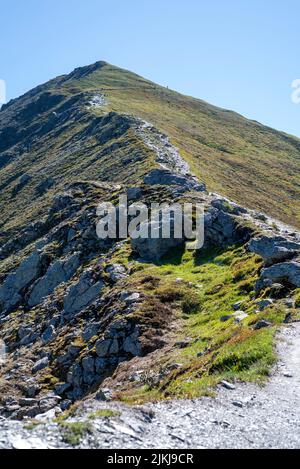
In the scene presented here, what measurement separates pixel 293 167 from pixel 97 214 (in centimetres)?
8615

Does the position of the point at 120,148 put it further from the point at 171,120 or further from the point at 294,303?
the point at 294,303

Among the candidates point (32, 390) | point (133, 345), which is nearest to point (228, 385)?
point (133, 345)

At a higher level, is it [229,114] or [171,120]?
[229,114]

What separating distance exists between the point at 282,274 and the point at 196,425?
1518 centimetres

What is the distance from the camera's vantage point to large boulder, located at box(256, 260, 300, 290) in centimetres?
2675

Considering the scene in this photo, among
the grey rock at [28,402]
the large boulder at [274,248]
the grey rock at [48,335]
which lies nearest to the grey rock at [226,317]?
the large boulder at [274,248]

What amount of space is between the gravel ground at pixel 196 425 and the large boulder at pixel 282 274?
1019cm

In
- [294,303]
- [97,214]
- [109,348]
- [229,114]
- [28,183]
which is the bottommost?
[109,348]

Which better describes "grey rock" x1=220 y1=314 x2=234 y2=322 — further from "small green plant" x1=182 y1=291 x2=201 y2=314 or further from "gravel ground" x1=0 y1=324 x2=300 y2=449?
"gravel ground" x1=0 y1=324 x2=300 y2=449

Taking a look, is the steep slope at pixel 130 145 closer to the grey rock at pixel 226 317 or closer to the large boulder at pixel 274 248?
the large boulder at pixel 274 248

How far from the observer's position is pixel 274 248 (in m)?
28.8

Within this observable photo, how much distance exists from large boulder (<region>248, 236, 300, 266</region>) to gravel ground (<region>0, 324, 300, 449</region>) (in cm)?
1214
